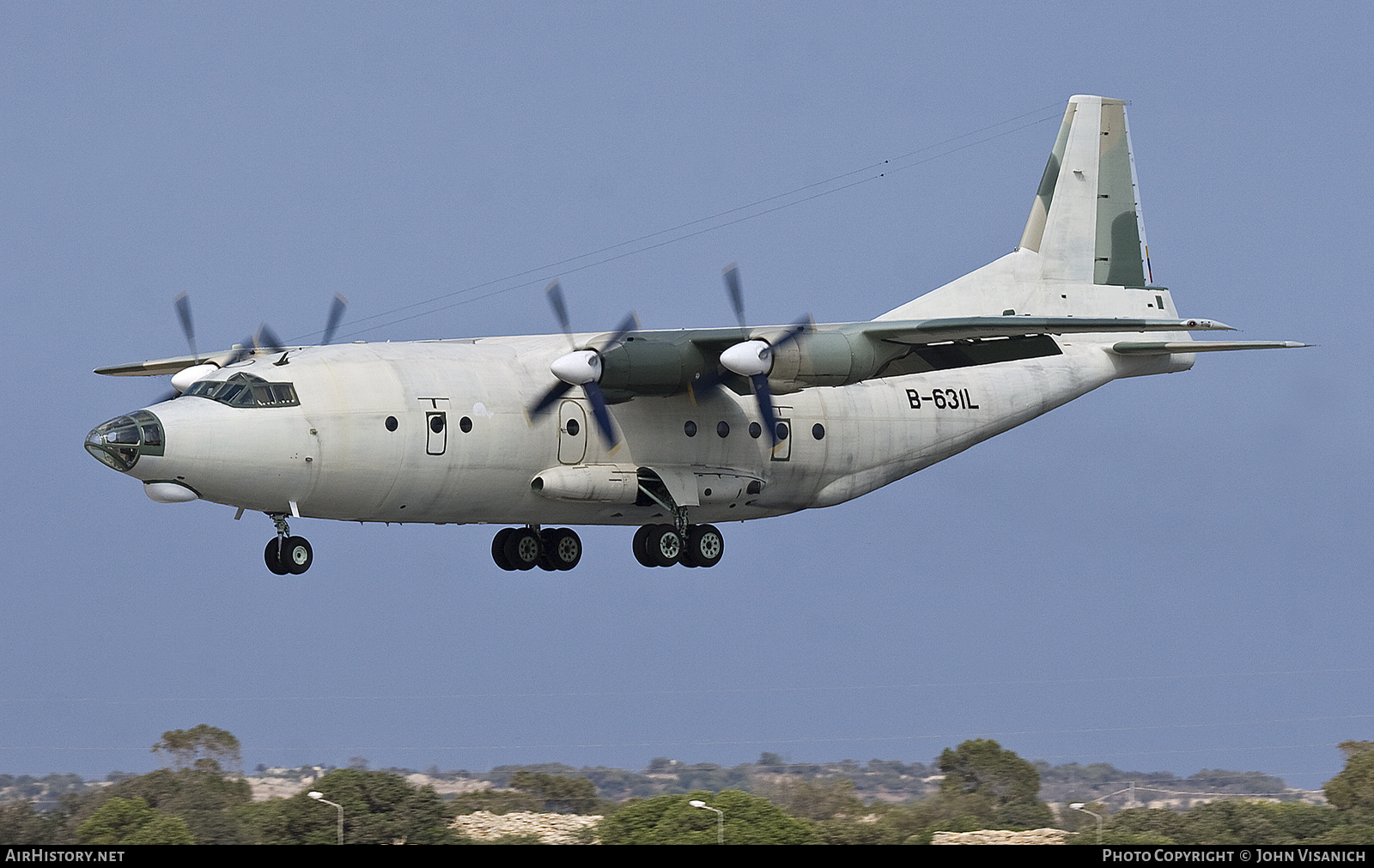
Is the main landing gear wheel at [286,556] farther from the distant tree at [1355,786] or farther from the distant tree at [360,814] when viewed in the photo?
the distant tree at [1355,786]

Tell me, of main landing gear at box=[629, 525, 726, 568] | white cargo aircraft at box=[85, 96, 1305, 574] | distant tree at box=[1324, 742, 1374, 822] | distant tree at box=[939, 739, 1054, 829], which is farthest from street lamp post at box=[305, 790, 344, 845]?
distant tree at box=[1324, 742, 1374, 822]

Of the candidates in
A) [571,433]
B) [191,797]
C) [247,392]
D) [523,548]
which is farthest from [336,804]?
[247,392]

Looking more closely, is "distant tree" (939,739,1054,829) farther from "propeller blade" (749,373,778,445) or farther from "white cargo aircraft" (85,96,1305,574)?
"propeller blade" (749,373,778,445)

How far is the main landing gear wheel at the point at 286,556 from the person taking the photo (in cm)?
2530

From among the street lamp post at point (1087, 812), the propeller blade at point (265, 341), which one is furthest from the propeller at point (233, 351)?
the street lamp post at point (1087, 812)

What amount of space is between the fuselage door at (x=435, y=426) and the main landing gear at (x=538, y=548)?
13.9 feet

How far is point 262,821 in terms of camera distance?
29531 mm

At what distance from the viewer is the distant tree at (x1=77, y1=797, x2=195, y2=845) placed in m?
27.6

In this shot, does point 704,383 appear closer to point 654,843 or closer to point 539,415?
point 539,415

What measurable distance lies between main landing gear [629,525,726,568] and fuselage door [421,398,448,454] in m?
4.25

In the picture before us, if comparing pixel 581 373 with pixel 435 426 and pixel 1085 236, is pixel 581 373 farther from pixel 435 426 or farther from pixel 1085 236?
pixel 1085 236

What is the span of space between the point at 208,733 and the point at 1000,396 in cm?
1739
